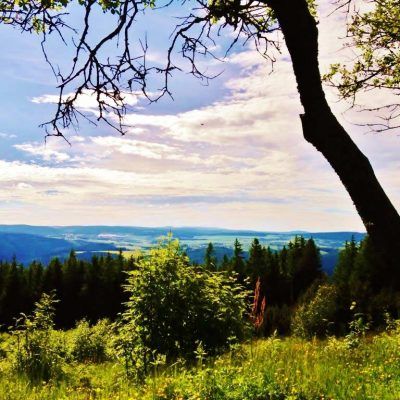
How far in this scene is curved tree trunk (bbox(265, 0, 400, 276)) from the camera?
10.4 feet

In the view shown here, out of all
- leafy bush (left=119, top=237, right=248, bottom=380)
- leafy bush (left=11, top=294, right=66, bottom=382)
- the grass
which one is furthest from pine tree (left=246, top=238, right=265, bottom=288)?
the grass

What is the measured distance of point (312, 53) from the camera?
11.4 ft

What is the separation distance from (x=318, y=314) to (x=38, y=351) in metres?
36.6

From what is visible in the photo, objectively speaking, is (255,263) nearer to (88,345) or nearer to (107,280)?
(107,280)

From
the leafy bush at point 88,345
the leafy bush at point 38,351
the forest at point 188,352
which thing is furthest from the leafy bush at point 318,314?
the leafy bush at point 38,351

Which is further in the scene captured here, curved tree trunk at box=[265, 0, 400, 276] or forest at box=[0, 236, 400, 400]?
forest at box=[0, 236, 400, 400]

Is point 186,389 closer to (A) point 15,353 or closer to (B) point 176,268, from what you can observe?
(B) point 176,268

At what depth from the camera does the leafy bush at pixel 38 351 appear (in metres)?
10.1

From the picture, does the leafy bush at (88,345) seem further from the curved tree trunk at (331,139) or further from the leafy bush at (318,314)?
the leafy bush at (318,314)

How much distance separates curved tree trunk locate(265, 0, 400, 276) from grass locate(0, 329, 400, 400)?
296 cm

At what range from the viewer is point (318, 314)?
142 ft

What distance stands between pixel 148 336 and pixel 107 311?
8366 centimetres

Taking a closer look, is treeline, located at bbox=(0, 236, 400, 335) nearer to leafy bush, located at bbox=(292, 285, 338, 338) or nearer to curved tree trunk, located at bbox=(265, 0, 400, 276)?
leafy bush, located at bbox=(292, 285, 338, 338)

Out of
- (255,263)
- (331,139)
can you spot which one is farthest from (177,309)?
(255,263)
